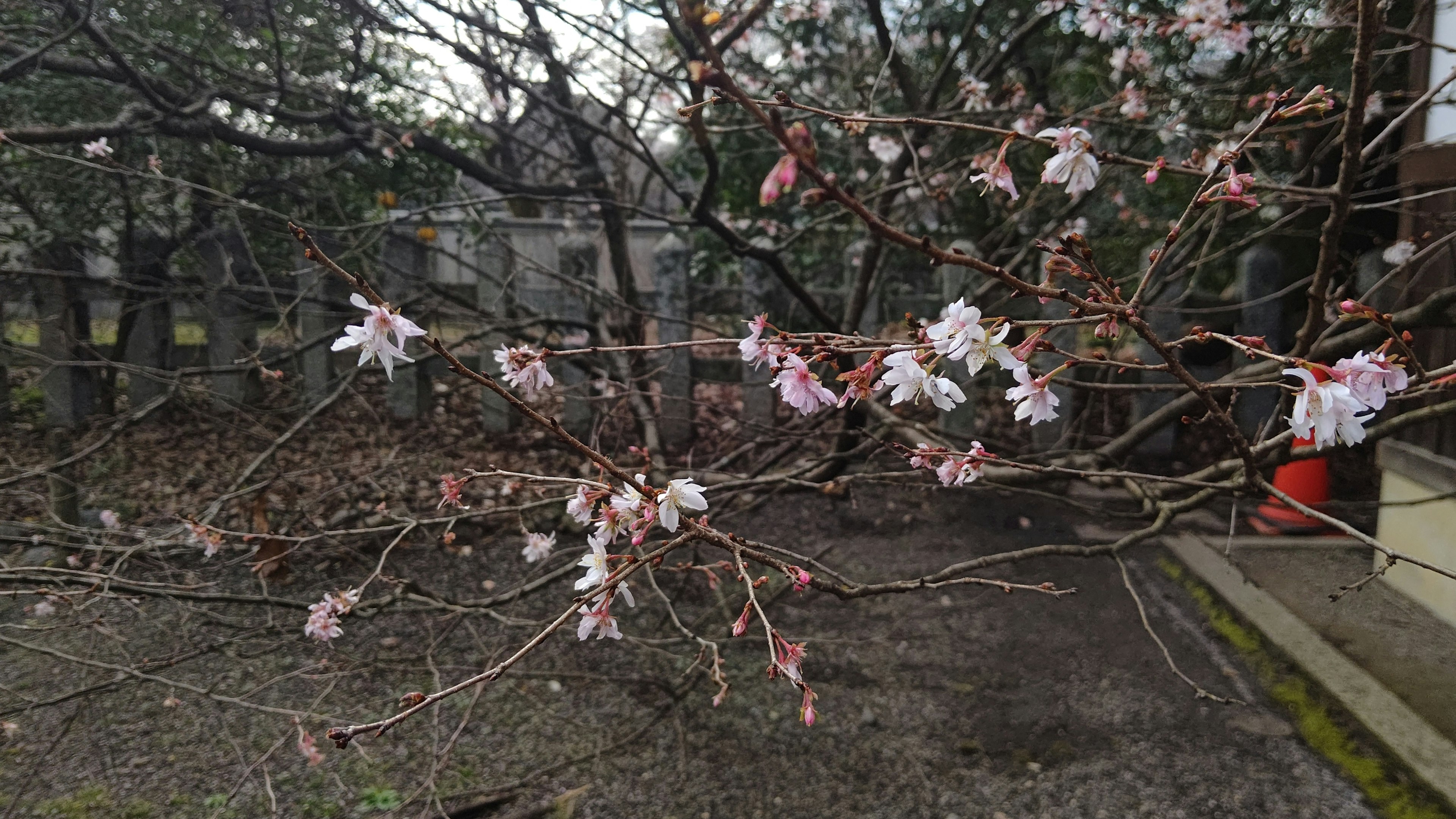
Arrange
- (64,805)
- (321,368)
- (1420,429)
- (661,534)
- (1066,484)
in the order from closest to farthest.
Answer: (64,805), (1420,429), (661,534), (1066,484), (321,368)

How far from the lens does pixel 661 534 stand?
4.10 meters

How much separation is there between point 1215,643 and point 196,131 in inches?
173

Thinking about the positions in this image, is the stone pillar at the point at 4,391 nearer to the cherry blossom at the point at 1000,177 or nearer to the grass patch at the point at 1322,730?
the cherry blossom at the point at 1000,177

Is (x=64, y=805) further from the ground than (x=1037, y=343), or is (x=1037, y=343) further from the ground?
(x=1037, y=343)

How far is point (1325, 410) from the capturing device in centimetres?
100

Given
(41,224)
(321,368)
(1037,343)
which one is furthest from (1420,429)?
(41,224)

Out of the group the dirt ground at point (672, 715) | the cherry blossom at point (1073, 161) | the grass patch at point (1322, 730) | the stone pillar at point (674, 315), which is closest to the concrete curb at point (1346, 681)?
the grass patch at point (1322, 730)

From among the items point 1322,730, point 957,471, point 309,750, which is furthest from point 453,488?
point 1322,730

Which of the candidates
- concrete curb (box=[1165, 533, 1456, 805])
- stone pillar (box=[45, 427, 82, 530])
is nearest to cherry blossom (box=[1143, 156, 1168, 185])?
concrete curb (box=[1165, 533, 1456, 805])

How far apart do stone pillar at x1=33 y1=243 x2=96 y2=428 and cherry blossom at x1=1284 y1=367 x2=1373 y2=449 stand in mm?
4241

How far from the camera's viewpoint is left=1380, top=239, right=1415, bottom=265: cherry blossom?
9.49ft

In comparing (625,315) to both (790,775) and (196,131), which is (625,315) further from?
(790,775)

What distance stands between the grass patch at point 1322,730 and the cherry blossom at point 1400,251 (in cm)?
132

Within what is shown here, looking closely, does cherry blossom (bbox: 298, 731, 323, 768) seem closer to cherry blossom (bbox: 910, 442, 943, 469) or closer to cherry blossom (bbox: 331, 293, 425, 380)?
cherry blossom (bbox: 331, 293, 425, 380)
